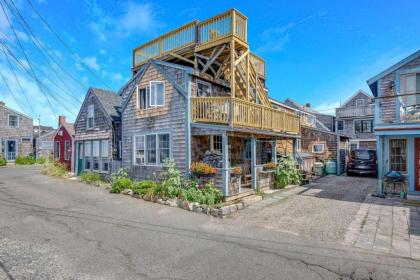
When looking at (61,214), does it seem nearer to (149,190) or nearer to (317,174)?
(149,190)

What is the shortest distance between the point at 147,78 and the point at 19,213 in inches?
323

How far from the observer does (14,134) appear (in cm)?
2948

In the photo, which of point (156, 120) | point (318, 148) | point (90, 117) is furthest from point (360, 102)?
point (90, 117)

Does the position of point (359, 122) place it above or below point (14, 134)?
above

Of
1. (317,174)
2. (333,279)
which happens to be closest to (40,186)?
(333,279)

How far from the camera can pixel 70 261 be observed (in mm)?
4809

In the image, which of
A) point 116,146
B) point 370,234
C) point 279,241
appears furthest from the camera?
point 116,146

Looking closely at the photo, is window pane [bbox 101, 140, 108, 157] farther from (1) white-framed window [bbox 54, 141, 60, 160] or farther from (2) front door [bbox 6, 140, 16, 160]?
(2) front door [bbox 6, 140, 16, 160]

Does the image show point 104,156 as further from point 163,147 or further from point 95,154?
point 163,147

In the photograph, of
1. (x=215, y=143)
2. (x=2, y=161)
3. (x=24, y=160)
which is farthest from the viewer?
(x=24, y=160)

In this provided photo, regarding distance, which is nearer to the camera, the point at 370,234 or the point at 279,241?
the point at 279,241

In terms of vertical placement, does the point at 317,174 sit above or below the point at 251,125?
below

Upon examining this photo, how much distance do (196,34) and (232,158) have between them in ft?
21.8

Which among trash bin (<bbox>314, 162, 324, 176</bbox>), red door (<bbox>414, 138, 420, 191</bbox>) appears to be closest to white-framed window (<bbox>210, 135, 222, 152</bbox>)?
red door (<bbox>414, 138, 420, 191</bbox>)
